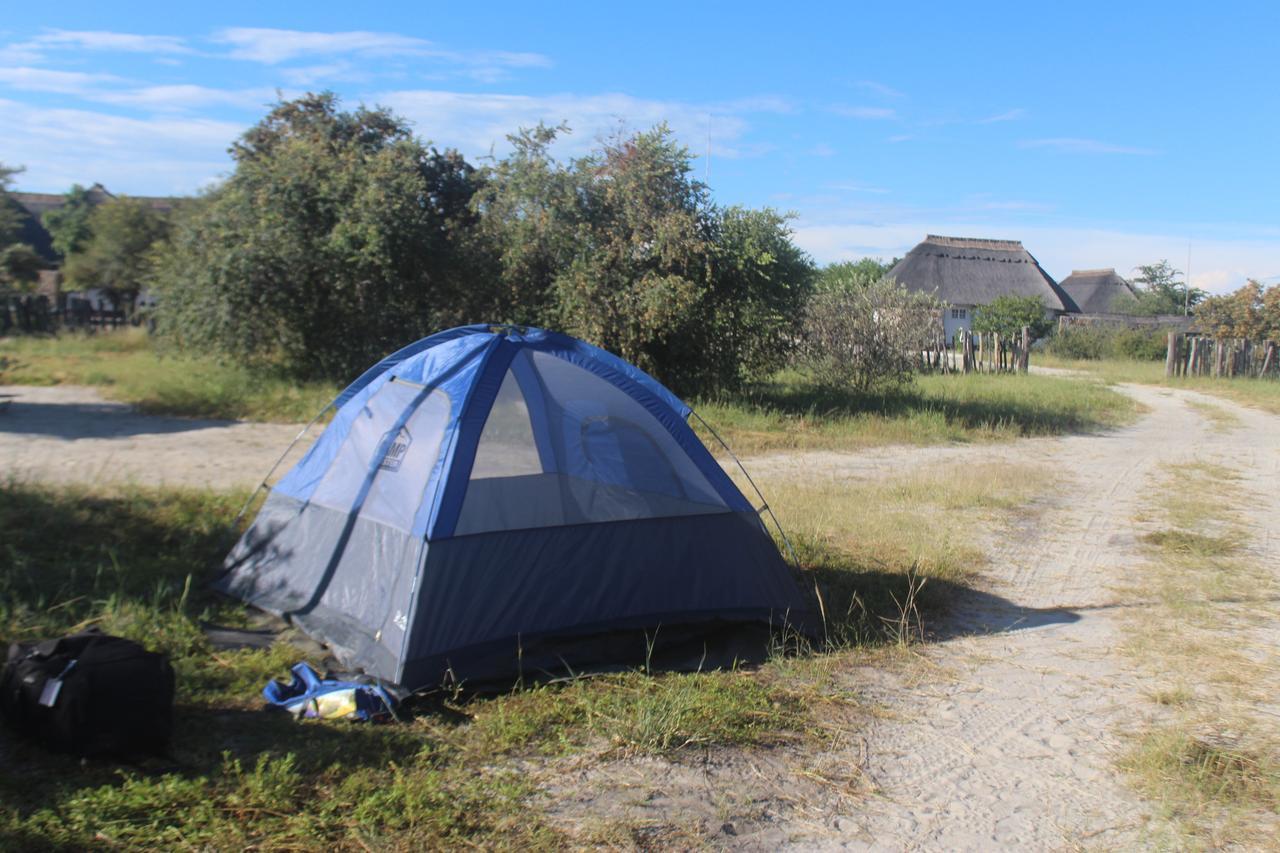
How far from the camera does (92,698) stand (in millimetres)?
3873

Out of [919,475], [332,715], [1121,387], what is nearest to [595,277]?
[919,475]

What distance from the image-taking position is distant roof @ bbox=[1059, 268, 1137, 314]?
Result: 2130 inches

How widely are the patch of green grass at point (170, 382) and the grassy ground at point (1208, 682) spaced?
1005 centimetres

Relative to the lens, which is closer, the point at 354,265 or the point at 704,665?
the point at 704,665

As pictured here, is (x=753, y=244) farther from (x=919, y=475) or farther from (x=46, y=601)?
(x=46, y=601)

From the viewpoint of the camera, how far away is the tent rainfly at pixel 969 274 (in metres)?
45.4

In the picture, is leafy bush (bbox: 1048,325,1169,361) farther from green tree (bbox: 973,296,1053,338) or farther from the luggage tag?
Result: the luggage tag

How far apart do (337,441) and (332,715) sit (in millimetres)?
2041

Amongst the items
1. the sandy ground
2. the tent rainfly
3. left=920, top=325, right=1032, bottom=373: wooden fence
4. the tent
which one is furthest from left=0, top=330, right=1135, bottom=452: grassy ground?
the tent rainfly

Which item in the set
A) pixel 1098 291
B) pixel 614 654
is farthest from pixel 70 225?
pixel 1098 291

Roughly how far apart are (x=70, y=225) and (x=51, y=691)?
1409 inches

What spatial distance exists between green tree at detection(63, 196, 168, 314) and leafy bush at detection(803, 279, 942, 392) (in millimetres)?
19782

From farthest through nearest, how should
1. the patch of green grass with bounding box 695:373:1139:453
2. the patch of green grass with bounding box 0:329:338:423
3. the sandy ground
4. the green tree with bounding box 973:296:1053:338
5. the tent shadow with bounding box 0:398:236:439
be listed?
1. the green tree with bounding box 973:296:1053:338
2. the patch of green grass with bounding box 695:373:1139:453
3. the patch of green grass with bounding box 0:329:338:423
4. the tent shadow with bounding box 0:398:236:439
5. the sandy ground

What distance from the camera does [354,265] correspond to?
48.5 feet
